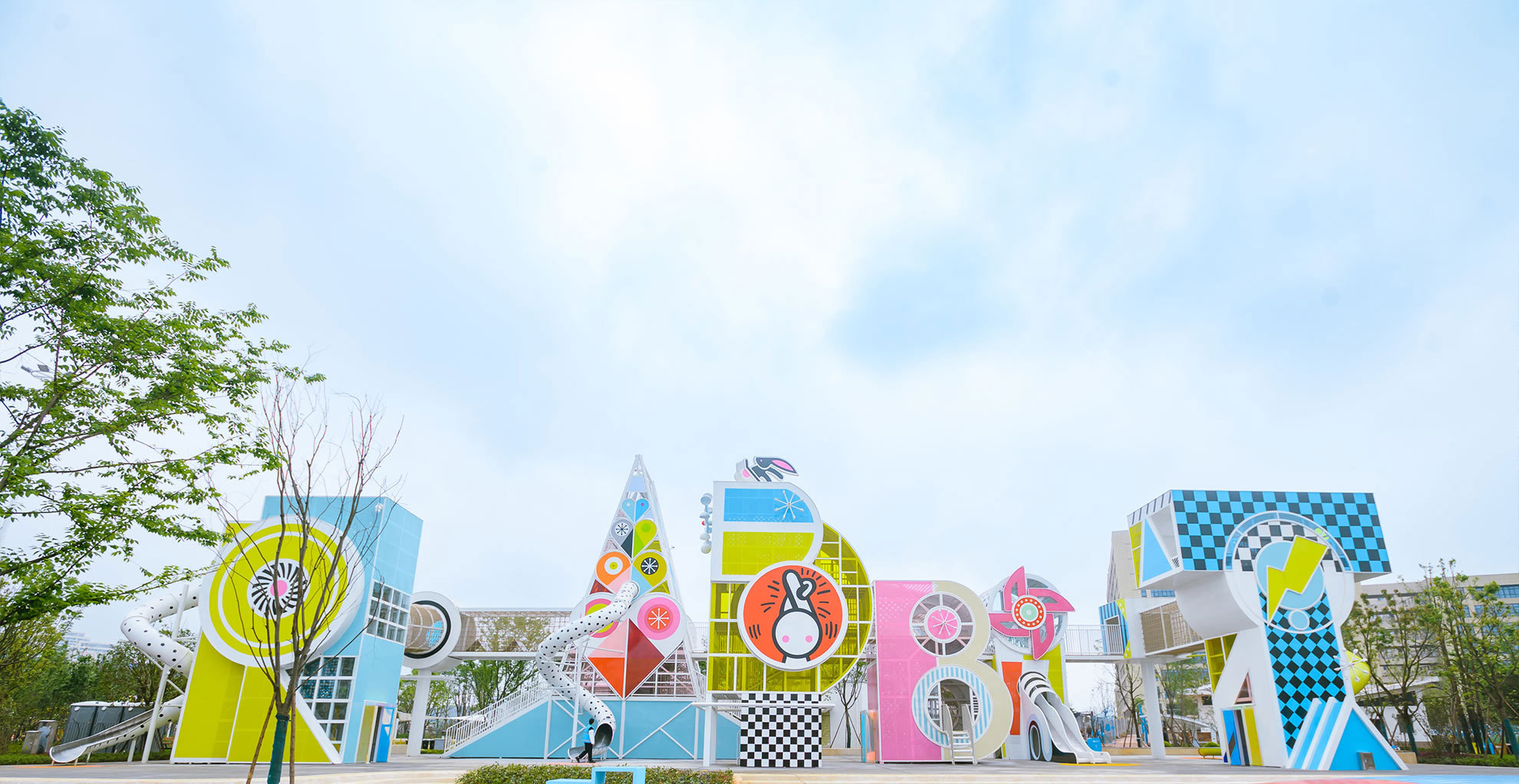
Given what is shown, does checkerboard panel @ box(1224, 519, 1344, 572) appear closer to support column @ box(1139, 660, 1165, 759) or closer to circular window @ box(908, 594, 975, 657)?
circular window @ box(908, 594, 975, 657)

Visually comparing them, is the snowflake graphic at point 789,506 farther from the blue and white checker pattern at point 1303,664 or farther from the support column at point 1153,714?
the support column at point 1153,714

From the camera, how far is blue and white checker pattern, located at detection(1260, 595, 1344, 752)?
2069 centimetres

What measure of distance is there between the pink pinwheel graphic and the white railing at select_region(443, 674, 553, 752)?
1618 cm

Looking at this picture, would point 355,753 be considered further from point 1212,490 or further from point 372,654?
point 1212,490

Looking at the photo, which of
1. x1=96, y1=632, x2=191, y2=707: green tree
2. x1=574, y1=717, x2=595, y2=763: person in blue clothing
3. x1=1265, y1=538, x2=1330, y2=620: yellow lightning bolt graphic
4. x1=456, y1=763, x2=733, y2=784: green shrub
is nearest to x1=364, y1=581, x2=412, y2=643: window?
x1=574, y1=717, x2=595, y2=763: person in blue clothing

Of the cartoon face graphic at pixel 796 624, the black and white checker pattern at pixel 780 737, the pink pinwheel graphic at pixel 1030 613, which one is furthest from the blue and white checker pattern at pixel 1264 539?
the black and white checker pattern at pixel 780 737

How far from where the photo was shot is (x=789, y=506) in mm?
21234

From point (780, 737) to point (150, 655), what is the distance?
56.2 feet

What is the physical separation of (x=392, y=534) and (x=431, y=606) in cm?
558

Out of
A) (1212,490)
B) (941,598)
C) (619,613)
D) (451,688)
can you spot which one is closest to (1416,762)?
(1212,490)

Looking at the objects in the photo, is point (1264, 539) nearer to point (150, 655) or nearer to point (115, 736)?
point (150, 655)

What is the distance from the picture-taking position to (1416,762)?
2431 cm

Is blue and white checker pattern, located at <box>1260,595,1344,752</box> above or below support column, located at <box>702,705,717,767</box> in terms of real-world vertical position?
above

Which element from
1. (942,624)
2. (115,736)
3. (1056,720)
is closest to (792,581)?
(942,624)
